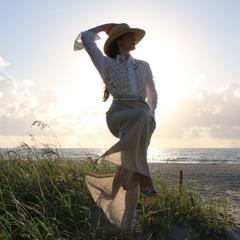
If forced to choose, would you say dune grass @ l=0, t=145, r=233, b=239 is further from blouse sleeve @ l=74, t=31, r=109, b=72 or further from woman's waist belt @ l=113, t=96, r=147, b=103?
blouse sleeve @ l=74, t=31, r=109, b=72

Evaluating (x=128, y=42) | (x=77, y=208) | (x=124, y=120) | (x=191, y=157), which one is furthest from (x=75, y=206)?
(x=191, y=157)

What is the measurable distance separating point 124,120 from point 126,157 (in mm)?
339

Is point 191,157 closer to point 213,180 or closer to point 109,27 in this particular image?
point 213,180

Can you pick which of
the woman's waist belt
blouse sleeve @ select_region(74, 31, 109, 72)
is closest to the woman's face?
blouse sleeve @ select_region(74, 31, 109, 72)

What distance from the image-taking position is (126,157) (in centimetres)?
173

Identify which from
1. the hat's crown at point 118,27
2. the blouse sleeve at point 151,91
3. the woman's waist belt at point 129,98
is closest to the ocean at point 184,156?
the blouse sleeve at point 151,91

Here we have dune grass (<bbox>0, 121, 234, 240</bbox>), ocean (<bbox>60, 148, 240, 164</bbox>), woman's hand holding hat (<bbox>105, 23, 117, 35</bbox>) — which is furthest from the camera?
ocean (<bbox>60, 148, 240, 164</bbox>)

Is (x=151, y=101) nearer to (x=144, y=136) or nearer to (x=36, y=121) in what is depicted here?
(x=144, y=136)

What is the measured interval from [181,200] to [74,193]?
148 cm

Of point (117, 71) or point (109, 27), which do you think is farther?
point (109, 27)

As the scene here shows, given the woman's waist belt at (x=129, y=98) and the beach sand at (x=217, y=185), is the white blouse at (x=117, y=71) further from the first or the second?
the beach sand at (x=217, y=185)

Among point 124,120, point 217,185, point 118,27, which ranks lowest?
point 217,185

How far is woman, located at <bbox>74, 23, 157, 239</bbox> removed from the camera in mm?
1751

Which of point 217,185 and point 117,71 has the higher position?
point 117,71
